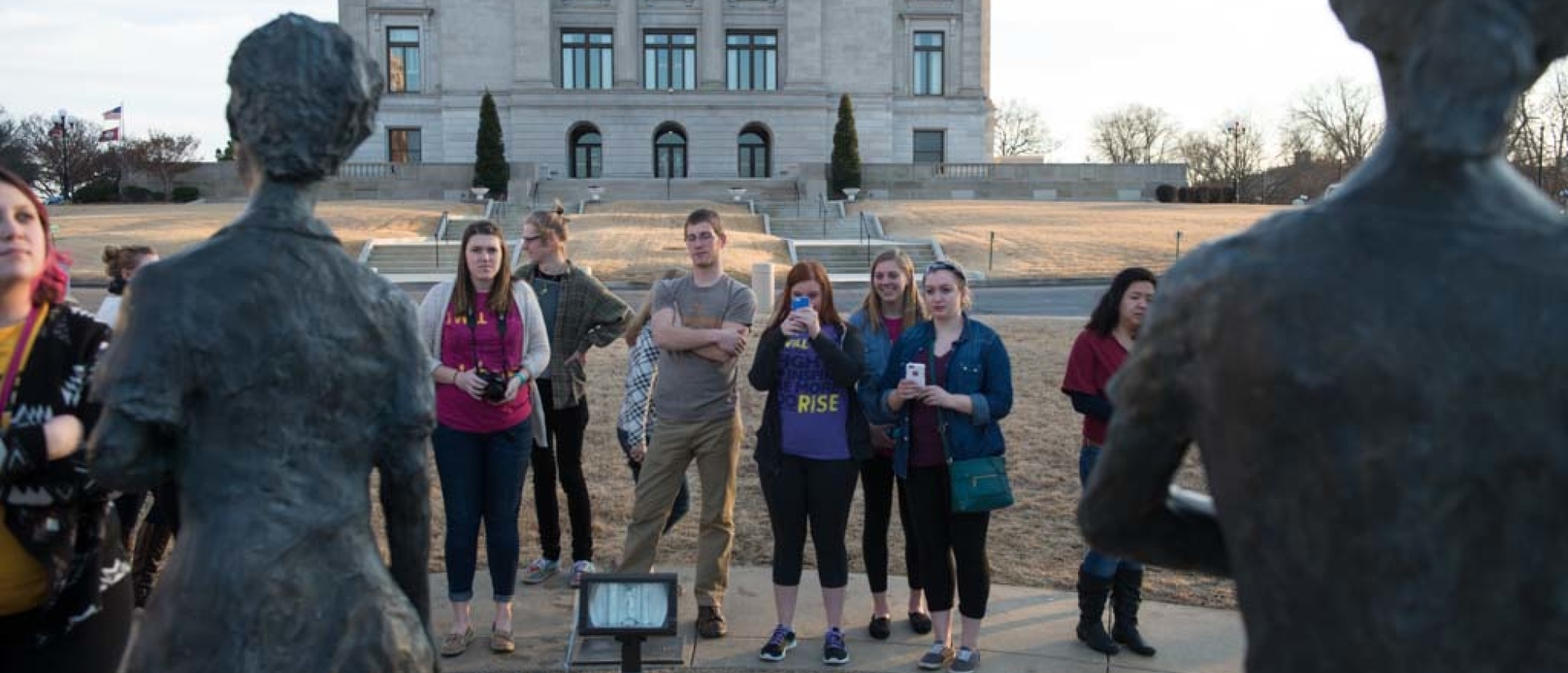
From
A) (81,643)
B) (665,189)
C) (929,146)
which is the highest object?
(929,146)

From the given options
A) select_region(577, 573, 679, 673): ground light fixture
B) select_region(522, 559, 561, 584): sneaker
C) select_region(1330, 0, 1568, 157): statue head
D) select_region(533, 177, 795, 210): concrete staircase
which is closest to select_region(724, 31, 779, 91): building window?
select_region(533, 177, 795, 210): concrete staircase

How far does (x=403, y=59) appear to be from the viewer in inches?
2115

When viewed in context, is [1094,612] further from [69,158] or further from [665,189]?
[69,158]

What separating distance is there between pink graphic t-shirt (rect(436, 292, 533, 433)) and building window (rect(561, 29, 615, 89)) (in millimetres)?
49190

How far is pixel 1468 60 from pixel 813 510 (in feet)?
15.1

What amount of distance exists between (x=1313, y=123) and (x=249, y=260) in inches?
3150

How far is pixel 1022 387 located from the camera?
494 inches

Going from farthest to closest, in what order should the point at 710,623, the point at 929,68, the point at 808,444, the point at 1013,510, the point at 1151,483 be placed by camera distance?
the point at 929,68, the point at 1013,510, the point at 710,623, the point at 808,444, the point at 1151,483

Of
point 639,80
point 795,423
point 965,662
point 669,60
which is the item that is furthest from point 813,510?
point 669,60

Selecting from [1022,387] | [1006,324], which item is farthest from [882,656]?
[1006,324]

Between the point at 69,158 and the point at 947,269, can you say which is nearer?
the point at 947,269

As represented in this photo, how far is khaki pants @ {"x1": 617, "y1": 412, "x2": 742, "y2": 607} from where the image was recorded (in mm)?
6289

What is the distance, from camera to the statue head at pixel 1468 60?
5.13 feet

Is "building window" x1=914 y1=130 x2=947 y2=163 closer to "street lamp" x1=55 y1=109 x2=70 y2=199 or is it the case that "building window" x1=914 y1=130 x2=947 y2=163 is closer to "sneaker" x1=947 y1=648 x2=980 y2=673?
"street lamp" x1=55 y1=109 x2=70 y2=199
